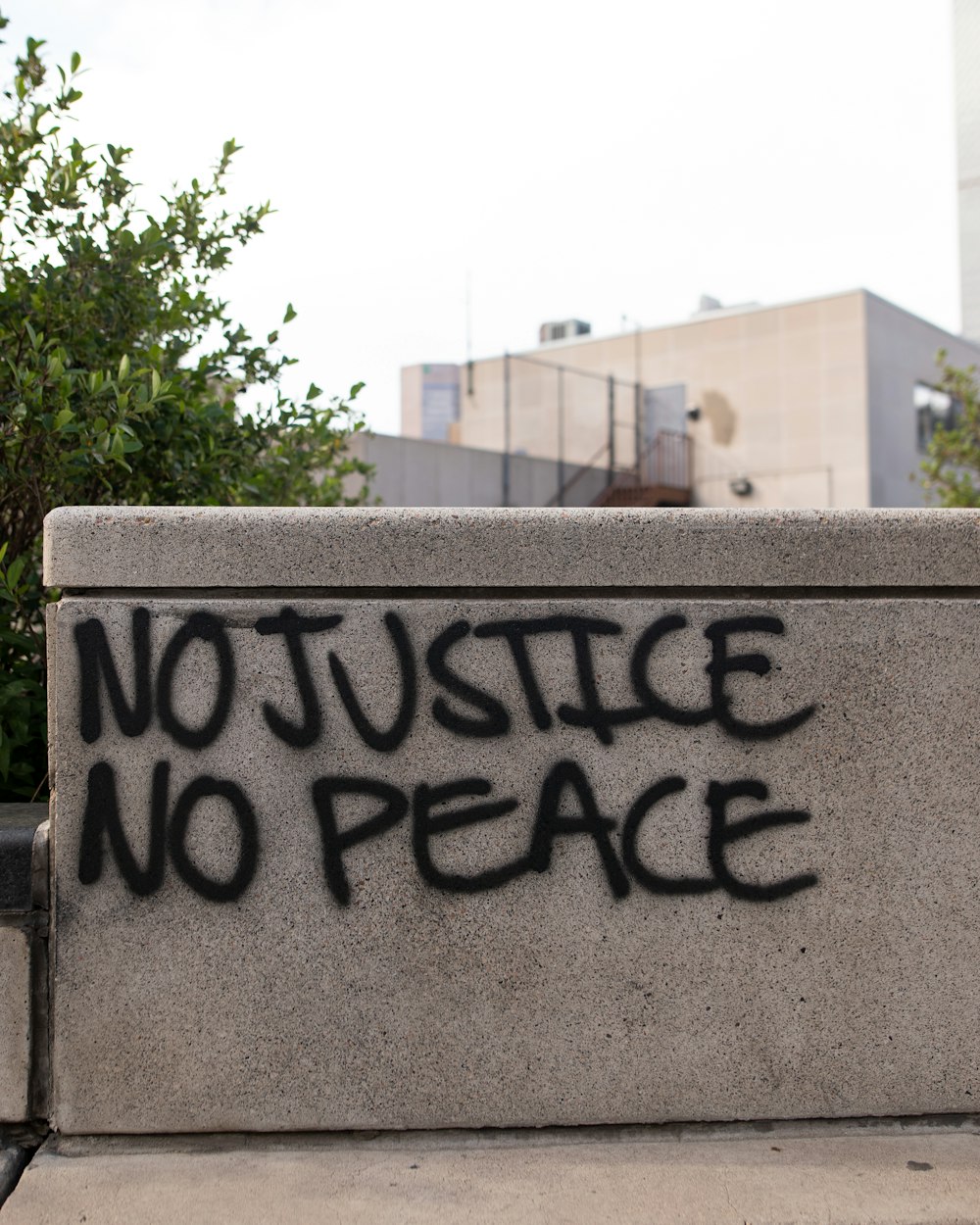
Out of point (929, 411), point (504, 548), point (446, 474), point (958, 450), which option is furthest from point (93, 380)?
point (929, 411)

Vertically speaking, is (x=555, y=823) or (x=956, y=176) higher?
(x=956, y=176)

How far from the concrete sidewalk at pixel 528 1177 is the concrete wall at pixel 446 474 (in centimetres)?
1828

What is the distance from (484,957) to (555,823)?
1.17 ft

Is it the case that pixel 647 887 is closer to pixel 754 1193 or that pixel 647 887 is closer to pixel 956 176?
pixel 754 1193

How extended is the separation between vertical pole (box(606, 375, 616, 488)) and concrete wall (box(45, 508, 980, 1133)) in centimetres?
2620

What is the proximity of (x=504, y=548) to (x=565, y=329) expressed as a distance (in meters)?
32.3

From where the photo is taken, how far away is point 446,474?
23734 millimetres

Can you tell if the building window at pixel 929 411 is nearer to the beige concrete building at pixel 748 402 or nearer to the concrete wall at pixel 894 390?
the beige concrete building at pixel 748 402

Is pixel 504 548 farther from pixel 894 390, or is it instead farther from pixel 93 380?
pixel 894 390

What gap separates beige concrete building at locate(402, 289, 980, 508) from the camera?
27.2m

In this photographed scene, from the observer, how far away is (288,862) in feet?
9.20

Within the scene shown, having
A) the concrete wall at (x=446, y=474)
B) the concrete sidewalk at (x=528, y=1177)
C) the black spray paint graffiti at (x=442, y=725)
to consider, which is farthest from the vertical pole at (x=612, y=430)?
the concrete sidewalk at (x=528, y=1177)

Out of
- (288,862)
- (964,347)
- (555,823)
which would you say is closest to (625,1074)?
(555,823)

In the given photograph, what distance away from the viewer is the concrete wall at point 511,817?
2775mm
